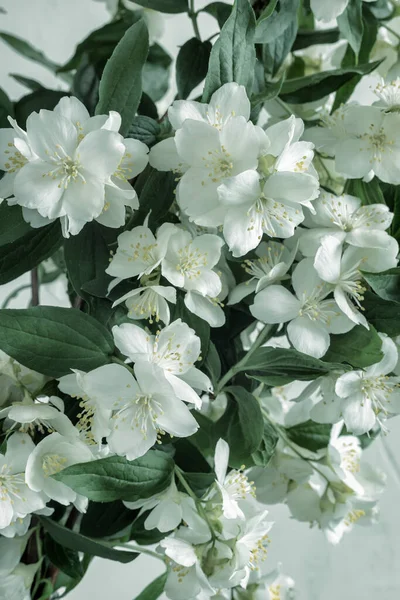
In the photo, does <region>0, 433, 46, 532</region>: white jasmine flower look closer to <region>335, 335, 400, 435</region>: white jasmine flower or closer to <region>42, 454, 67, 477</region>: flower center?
<region>42, 454, 67, 477</region>: flower center

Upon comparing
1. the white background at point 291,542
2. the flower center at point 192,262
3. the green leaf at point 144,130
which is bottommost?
the white background at point 291,542

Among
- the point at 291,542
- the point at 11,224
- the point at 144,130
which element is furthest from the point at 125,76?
the point at 291,542

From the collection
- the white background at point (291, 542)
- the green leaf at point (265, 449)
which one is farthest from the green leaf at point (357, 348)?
the white background at point (291, 542)

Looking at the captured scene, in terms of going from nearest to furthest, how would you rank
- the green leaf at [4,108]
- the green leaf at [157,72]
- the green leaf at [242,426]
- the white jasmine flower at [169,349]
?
the white jasmine flower at [169,349] < the green leaf at [242,426] < the green leaf at [4,108] < the green leaf at [157,72]

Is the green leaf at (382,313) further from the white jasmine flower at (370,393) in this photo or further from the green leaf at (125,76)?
the green leaf at (125,76)

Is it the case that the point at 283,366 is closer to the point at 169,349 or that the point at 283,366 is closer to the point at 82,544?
the point at 169,349

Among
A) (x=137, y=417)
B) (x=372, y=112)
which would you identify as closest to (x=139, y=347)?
(x=137, y=417)
